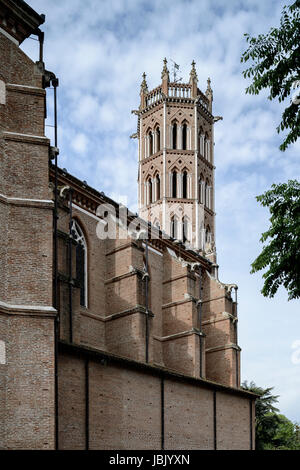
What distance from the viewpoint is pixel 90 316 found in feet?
91.5

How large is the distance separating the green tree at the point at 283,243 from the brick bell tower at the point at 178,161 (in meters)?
35.4

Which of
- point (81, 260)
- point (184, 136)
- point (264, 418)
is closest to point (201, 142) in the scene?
point (184, 136)

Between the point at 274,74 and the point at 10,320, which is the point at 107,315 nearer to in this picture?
the point at 10,320

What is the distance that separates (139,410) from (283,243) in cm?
1357

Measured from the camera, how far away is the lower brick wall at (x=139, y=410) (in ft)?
74.1

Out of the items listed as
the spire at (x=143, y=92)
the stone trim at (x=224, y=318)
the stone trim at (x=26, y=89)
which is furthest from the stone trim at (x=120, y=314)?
the spire at (x=143, y=92)

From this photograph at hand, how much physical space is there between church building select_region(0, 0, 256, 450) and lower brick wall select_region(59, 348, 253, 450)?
57 millimetres

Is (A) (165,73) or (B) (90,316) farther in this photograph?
(A) (165,73)

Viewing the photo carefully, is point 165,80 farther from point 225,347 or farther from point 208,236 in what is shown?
point 225,347

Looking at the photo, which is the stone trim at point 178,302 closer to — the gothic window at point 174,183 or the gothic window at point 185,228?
the gothic window at point 185,228

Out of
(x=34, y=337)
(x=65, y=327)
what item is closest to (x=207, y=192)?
(x=65, y=327)

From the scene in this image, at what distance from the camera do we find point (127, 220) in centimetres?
3178
